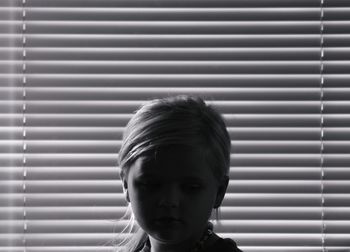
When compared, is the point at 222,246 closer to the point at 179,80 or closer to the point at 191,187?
the point at 191,187

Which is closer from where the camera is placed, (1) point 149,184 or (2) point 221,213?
(1) point 149,184

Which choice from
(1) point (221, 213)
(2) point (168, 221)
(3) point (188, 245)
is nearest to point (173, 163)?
(2) point (168, 221)

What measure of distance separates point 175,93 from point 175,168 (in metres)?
0.51

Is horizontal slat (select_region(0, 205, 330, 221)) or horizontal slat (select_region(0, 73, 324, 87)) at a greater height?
horizontal slat (select_region(0, 73, 324, 87))

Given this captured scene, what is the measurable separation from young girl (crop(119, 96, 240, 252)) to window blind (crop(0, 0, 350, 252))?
389 millimetres

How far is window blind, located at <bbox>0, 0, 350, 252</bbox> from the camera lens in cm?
166

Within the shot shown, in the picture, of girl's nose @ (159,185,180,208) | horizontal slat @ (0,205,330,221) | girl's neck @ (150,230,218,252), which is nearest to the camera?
girl's nose @ (159,185,180,208)

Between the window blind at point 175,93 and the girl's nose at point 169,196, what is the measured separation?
19.0 inches

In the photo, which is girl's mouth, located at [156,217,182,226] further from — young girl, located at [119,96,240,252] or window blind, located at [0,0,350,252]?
window blind, located at [0,0,350,252]

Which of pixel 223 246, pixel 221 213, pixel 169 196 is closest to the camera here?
pixel 169 196

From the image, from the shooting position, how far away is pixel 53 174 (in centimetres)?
168

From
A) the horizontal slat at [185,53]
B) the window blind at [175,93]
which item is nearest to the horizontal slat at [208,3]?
the window blind at [175,93]

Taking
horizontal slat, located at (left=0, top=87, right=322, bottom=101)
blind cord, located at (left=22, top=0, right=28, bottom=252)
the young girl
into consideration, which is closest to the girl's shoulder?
the young girl

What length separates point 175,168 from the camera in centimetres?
120
